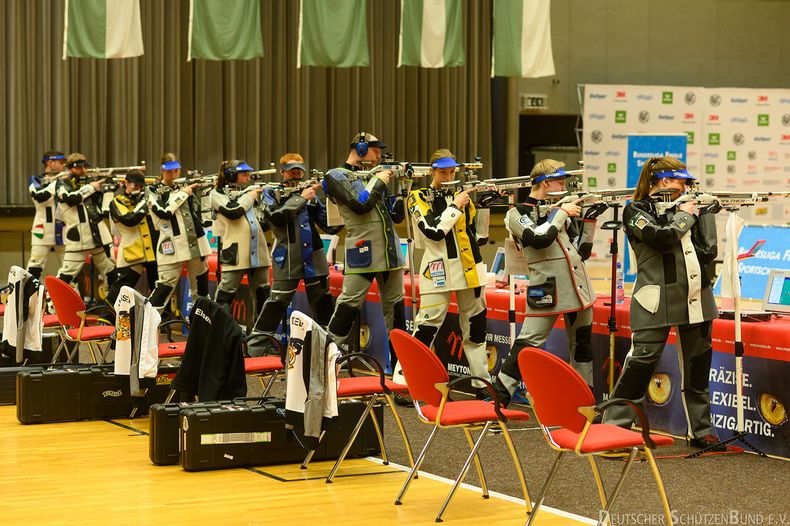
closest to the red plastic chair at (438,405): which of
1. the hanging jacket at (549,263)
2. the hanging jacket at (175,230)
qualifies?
the hanging jacket at (549,263)

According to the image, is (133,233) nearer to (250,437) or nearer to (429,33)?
(429,33)

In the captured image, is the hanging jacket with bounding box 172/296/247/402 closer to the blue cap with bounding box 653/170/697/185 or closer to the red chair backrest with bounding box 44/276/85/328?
the red chair backrest with bounding box 44/276/85/328

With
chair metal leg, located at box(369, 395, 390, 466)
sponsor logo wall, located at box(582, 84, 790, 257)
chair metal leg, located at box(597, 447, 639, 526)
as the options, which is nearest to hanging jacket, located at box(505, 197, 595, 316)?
chair metal leg, located at box(369, 395, 390, 466)

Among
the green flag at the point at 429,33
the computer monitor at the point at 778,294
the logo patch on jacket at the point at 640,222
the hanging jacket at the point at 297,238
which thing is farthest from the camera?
the green flag at the point at 429,33

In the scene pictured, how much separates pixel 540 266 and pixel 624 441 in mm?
2688

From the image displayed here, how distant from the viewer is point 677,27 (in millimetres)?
19953

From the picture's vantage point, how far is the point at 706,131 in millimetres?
18109

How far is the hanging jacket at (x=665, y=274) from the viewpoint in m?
6.74

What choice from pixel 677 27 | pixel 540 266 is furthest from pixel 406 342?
pixel 677 27

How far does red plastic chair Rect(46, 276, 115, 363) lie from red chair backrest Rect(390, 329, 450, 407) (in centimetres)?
371

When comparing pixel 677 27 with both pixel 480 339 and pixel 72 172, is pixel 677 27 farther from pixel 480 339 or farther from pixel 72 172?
pixel 480 339

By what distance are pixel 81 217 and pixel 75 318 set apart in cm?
386

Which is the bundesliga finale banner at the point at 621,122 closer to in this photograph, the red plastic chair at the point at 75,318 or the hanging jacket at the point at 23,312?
the red plastic chair at the point at 75,318

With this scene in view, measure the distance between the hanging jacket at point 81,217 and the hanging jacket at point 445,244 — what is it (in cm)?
568
